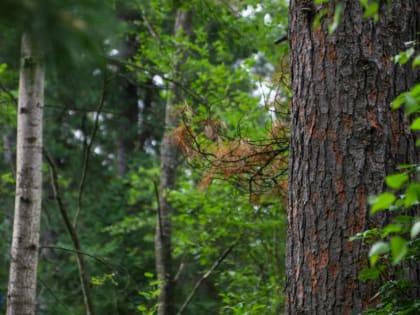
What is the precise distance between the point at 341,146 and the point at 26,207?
8.13ft

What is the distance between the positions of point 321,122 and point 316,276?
2.38ft

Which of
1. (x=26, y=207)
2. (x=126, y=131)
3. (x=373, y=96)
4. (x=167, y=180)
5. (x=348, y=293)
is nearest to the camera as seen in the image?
(x=348, y=293)

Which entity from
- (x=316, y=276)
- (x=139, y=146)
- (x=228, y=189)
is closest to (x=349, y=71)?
(x=316, y=276)

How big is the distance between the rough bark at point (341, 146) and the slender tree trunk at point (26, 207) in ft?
7.05

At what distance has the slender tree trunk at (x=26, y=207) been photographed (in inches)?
173

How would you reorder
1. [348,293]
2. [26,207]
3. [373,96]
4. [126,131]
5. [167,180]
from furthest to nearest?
[126,131]
[167,180]
[26,207]
[373,96]
[348,293]

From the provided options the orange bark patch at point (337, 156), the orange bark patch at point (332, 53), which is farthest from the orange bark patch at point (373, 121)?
the orange bark patch at point (332, 53)

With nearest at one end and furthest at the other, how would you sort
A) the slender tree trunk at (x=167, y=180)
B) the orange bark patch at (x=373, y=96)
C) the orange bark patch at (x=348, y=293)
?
1. the orange bark patch at (x=348, y=293)
2. the orange bark patch at (x=373, y=96)
3. the slender tree trunk at (x=167, y=180)

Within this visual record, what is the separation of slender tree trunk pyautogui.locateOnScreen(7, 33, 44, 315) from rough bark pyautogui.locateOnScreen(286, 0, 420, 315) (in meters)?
2.15

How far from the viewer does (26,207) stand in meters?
4.44

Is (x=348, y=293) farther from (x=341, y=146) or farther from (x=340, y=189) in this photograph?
(x=341, y=146)

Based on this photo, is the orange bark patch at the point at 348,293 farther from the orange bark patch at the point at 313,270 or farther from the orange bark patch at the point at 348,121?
the orange bark patch at the point at 348,121

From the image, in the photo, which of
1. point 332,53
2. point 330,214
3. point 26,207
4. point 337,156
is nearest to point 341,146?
point 337,156

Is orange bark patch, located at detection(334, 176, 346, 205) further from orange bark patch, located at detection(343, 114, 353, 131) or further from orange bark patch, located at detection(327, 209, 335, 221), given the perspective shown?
orange bark patch, located at detection(343, 114, 353, 131)
